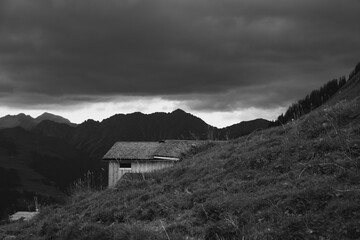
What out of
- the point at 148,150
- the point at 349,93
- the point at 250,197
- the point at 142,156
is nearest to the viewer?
the point at 250,197

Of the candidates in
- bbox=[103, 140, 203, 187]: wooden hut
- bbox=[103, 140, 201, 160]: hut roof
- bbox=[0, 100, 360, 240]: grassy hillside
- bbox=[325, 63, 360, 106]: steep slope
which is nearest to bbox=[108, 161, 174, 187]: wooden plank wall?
bbox=[103, 140, 203, 187]: wooden hut

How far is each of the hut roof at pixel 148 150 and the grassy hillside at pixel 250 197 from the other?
22095mm

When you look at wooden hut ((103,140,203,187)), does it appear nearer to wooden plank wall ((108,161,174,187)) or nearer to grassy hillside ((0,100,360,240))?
wooden plank wall ((108,161,174,187))

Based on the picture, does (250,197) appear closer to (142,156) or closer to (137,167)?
(142,156)

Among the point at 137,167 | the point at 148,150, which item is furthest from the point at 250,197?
the point at 148,150

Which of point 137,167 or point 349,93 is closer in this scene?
point 137,167

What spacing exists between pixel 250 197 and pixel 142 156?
29938mm

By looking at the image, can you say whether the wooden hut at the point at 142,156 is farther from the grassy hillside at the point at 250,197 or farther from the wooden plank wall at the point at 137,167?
the grassy hillside at the point at 250,197

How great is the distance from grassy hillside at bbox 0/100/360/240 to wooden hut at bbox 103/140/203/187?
72.4 ft

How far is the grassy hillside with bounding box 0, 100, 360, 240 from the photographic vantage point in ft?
25.3

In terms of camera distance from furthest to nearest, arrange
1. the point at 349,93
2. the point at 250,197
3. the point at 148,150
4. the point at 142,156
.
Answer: the point at 349,93, the point at 148,150, the point at 142,156, the point at 250,197

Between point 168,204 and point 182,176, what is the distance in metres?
3.29

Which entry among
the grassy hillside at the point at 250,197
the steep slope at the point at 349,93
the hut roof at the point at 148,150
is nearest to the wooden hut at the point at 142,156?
the hut roof at the point at 148,150

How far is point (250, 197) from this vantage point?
9531 millimetres
